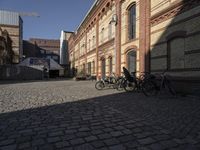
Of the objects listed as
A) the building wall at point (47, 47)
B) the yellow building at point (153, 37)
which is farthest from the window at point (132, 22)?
the building wall at point (47, 47)

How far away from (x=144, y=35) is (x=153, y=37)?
0.89 m

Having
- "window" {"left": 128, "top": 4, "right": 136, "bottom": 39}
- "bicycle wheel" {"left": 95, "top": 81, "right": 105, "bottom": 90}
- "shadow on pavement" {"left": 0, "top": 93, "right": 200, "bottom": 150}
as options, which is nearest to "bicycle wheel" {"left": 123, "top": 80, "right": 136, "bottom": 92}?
"bicycle wheel" {"left": 95, "top": 81, "right": 105, "bottom": 90}

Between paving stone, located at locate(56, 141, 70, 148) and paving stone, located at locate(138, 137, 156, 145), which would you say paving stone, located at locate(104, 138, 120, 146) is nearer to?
paving stone, located at locate(138, 137, 156, 145)

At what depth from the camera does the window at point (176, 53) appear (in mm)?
9758

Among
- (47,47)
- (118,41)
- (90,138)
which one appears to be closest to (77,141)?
(90,138)

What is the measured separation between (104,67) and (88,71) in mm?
6921

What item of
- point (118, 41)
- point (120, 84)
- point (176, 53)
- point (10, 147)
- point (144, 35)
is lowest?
point (10, 147)

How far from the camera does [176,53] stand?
1014 cm

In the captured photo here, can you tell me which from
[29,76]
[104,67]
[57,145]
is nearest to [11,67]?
[29,76]

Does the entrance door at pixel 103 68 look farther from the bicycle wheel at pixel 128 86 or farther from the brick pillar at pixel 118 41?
the bicycle wheel at pixel 128 86

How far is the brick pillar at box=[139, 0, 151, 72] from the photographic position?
1229 centimetres

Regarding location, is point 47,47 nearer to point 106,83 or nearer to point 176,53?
point 106,83

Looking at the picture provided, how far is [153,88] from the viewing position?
9688mm

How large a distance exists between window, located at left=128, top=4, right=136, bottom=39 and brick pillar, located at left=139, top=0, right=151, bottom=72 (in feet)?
5.17
